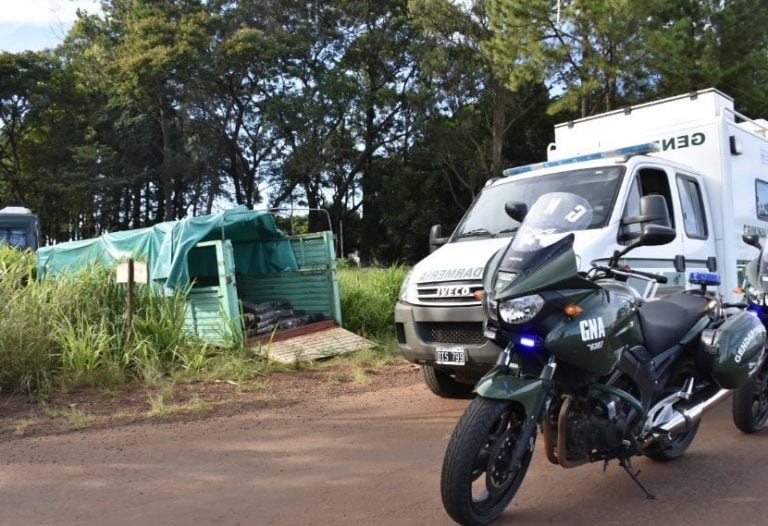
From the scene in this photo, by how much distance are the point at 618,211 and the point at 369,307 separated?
606 cm

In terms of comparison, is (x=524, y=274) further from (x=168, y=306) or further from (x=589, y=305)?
(x=168, y=306)

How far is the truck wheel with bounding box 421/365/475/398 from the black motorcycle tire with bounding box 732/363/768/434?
8.00 feet

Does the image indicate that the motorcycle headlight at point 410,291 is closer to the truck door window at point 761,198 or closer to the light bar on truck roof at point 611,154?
the light bar on truck roof at point 611,154

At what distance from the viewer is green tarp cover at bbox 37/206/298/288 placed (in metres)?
9.46

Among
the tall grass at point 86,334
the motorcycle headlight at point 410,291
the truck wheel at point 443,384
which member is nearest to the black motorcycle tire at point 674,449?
the motorcycle headlight at point 410,291

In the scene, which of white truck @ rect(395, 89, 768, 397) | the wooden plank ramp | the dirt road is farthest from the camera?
the wooden plank ramp

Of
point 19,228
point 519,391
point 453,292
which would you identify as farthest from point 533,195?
point 19,228

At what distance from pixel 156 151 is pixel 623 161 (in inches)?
1252

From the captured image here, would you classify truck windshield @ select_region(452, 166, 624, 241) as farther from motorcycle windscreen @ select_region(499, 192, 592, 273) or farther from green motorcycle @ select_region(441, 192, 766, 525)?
motorcycle windscreen @ select_region(499, 192, 592, 273)

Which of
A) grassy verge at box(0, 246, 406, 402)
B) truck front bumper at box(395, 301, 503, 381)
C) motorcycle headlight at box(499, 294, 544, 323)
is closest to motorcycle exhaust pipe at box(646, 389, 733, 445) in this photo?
motorcycle headlight at box(499, 294, 544, 323)

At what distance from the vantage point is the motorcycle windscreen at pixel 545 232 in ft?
10.9

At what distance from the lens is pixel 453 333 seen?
219 inches

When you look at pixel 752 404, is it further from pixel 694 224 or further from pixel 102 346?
pixel 102 346

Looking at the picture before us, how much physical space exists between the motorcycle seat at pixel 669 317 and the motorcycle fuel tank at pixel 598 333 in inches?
8.9
